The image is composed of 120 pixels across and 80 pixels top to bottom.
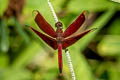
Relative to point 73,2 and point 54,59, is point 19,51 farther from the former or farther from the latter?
point 73,2

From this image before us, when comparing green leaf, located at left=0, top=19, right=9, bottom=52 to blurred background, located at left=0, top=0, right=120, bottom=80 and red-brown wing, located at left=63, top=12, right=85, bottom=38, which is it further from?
red-brown wing, located at left=63, top=12, right=85, bottom=38

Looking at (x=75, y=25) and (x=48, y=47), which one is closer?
(x=75, y=25)

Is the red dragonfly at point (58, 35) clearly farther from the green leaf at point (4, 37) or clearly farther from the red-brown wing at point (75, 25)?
the green leaf at point (4, 37)

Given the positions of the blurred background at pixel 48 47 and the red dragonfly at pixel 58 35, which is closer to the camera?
the red dragonfly at pixel 58 35

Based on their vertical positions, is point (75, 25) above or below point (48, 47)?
below

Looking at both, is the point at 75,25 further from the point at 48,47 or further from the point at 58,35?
the point at 48,47

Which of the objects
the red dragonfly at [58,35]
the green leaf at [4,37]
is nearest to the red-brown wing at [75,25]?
the red dragonfly at [58,35]

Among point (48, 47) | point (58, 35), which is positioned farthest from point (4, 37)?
point (58, 35)

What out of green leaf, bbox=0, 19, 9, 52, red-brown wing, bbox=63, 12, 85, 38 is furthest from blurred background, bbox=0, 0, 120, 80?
red-brown wing, bbox=63, 12, 85, 38
